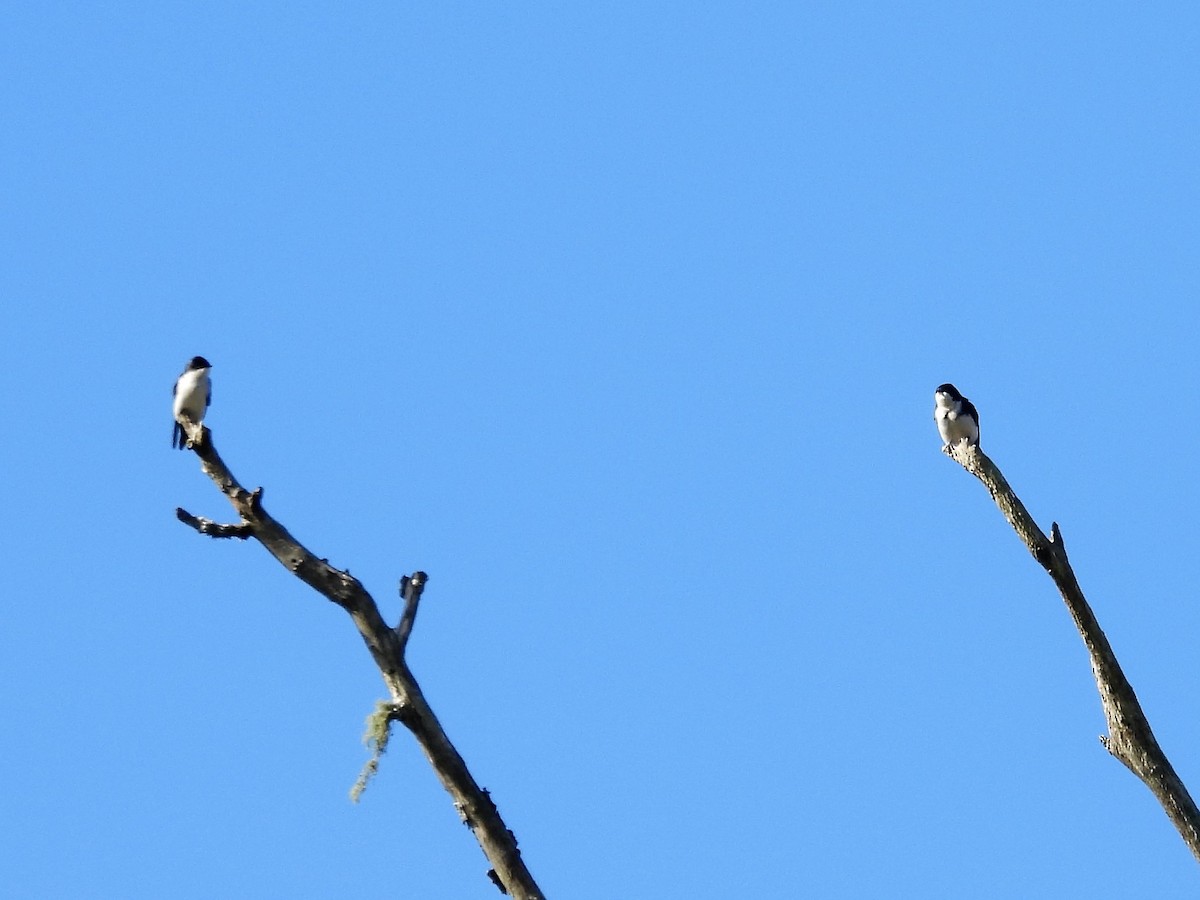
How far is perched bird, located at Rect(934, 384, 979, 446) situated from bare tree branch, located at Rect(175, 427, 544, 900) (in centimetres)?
897

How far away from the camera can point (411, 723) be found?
876 cm

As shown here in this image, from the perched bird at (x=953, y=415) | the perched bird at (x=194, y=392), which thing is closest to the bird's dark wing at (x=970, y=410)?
the perched bird at (x=953, y=415)

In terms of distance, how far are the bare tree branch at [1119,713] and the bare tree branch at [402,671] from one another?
3.06 metres

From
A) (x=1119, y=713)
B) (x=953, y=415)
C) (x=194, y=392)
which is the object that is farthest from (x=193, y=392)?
(x=1119, y=713)

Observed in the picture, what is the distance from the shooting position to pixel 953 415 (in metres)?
17.1

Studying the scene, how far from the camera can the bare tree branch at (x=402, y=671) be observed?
340 inches

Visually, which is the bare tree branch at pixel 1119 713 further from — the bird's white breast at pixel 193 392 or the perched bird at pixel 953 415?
the bird's white breast at pixel 193 392

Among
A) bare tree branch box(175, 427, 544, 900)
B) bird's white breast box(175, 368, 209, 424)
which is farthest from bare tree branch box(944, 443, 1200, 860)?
bird's white breast box(175, 368, 209, 424)

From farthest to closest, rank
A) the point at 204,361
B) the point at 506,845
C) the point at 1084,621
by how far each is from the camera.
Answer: the point at 204,361 < the point at 1084,621 < the point at 506,845

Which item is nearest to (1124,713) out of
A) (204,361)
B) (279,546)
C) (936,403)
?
(279,546)

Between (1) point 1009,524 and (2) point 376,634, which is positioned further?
(1) point 1009,524

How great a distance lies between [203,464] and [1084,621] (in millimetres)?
4742

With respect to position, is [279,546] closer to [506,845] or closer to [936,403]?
[506,845]

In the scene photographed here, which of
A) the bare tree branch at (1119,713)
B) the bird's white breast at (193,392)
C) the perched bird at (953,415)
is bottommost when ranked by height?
the bare tree branch at (1119,713)
